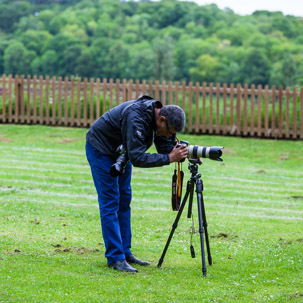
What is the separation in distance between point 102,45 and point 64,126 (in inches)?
3279

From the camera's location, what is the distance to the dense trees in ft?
312

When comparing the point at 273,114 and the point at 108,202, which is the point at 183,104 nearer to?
the point at 273,114

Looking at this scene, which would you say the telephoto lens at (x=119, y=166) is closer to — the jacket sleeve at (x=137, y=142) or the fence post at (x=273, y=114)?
the jacket sleeve at (x=137, y=142)

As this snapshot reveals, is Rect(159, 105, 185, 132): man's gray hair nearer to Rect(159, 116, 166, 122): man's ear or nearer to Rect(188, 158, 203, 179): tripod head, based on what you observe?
Rect(159, 116, 166, 122): man's ear

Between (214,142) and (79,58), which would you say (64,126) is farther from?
(79,58)

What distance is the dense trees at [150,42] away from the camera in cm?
9519

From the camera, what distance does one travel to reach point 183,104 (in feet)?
63.4

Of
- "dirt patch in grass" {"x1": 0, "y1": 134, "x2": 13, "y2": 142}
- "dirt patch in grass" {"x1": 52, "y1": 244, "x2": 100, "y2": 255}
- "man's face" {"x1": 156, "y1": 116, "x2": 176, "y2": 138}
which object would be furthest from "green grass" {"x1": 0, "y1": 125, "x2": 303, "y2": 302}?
"dirt patch in grass" {"x1": 0, "y1": 134, "x2": 13, "y2": 142}

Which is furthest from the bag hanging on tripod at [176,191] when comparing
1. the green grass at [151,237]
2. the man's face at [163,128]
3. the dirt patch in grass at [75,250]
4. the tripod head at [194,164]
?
the dirt patch in grass at [75,250]

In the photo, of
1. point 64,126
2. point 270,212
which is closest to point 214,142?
point 64,126

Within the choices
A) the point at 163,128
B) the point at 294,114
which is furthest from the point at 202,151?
the point at 294,114

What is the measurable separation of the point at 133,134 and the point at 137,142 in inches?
3.2

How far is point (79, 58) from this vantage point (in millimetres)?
97062

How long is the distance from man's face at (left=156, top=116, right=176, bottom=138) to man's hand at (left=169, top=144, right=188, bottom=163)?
0.17 metres
